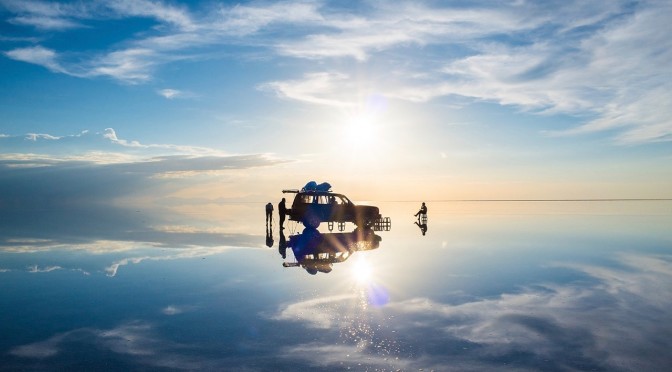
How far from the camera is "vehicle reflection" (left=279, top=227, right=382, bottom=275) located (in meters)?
27.2

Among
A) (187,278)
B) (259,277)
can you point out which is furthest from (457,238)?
(187,278)

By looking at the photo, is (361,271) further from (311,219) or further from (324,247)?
(311,219)

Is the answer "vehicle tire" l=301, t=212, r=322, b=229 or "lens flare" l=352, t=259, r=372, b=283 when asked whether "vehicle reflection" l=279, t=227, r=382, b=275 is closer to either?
"vehicle tire" l=301, t=212, r=322, b=229

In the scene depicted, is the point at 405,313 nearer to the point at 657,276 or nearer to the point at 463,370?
the point at 463,370

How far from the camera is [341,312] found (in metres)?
16.1

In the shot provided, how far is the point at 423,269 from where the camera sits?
24.7m

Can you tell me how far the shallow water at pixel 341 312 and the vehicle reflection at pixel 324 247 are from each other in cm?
131

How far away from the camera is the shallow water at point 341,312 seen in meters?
12.0

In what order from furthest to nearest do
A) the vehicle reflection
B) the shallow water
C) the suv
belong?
the suv < the vehicle reflection < the shallow water

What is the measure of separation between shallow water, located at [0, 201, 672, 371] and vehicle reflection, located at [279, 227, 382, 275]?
1.31 meters

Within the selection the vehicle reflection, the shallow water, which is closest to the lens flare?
the shallow water

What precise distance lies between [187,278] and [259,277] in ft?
11.7

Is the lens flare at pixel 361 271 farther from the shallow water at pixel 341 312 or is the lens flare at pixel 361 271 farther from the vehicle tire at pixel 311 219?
the vehicle tire at pixel 311 219

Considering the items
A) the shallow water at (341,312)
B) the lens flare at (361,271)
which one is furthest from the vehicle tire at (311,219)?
the lens flare at (361,271)
